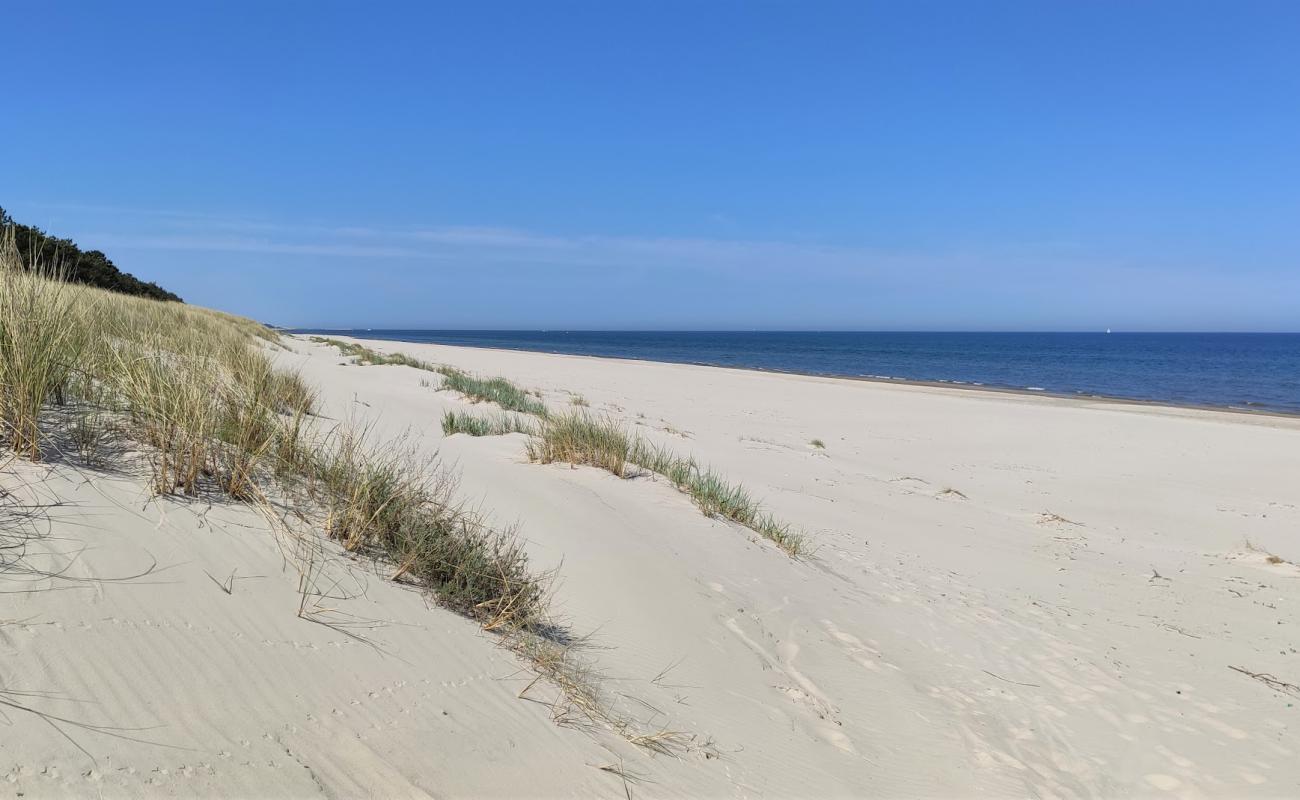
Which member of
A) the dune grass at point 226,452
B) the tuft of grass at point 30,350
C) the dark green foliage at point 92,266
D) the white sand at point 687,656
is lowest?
the white sand at point 687,656

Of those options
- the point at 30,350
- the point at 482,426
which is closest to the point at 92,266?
the point at 482,426

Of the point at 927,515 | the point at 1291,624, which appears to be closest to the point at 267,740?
the point at 1291,624

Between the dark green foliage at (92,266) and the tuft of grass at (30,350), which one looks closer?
the tuft of grass at (30,350)

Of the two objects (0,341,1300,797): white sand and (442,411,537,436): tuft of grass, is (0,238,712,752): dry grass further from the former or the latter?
(442,411,537,436): tuft of grass

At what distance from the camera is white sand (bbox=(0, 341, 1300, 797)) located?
1953 mm

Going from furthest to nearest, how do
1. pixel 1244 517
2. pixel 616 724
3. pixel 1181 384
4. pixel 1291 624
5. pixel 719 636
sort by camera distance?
1. pixel 1181 384
2. pixel 1244 517
3. pixel 1291 624
4. pixel 719 636
5. pixel 616 724

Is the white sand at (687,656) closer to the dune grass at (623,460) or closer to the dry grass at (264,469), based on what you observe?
the dry grass at (264,469)

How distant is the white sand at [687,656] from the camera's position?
6.41ft

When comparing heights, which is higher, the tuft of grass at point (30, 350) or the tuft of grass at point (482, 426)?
the tuft of grass at point (30, 350)

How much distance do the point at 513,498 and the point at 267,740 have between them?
3563mm

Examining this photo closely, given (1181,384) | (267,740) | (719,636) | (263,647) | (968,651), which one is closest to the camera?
(267,740)

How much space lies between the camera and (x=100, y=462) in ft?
10.2

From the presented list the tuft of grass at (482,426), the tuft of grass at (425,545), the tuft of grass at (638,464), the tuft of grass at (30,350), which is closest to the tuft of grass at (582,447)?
the tuft of grass at (638,464)

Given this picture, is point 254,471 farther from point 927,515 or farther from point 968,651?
point 927,515
